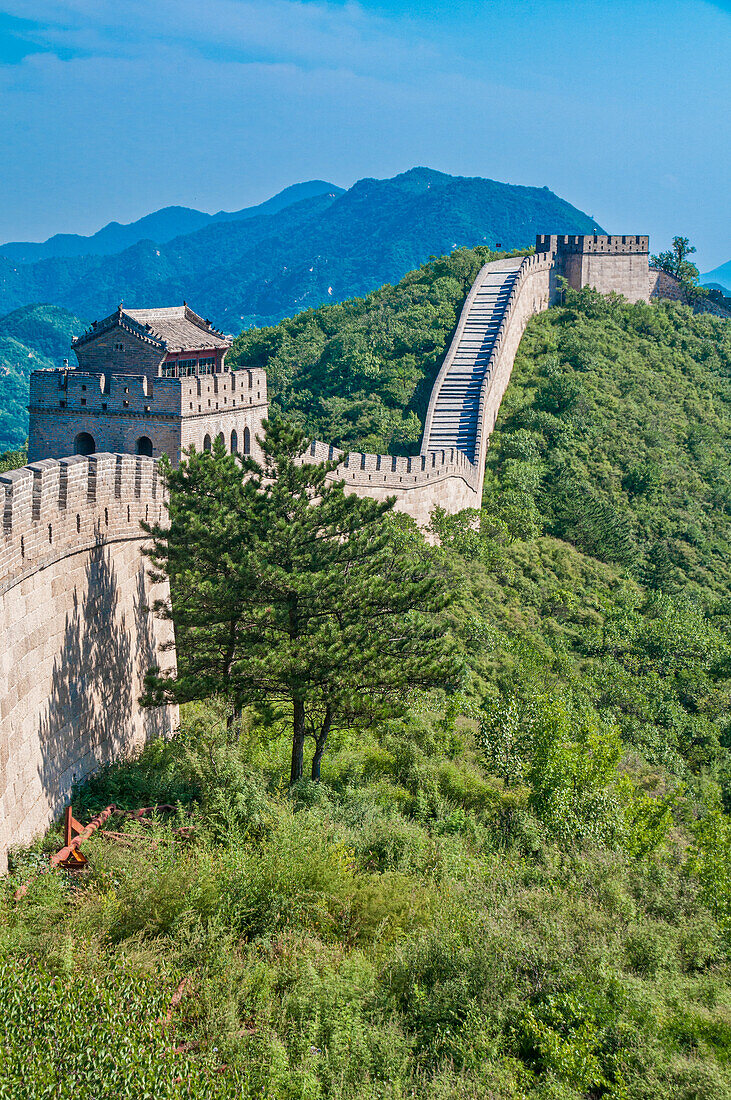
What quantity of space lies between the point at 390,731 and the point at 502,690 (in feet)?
16.7

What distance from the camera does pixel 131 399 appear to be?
14.8 m

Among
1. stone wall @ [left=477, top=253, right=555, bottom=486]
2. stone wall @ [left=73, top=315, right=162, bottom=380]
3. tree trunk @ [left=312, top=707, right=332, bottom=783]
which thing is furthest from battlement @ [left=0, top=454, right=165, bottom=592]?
stone wall @ [left=477, top=253, right=555, bottom=486]

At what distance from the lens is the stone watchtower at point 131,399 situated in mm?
14789

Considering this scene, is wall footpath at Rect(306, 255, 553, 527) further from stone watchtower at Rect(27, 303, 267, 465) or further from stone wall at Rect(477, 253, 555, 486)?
stone watchtower at Rect(27, 303, 267, 465)

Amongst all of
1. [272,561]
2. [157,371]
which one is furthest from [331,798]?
[157,371]

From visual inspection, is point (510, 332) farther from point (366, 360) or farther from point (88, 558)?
point (88, 558)

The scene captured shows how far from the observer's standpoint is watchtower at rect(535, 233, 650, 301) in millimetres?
40125

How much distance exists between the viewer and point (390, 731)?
1429 cm

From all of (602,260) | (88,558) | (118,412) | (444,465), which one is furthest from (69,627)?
(602,260)

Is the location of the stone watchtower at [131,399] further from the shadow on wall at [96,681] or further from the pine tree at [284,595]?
the shadow on wall at [96,681]

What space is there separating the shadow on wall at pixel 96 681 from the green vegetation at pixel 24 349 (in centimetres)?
5894

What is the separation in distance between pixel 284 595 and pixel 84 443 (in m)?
5.54

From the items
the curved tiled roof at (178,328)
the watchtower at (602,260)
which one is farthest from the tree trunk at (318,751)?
the watchtower at (602,260)

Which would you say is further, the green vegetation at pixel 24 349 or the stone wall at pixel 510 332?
the green vegetation at pixel 24 349
